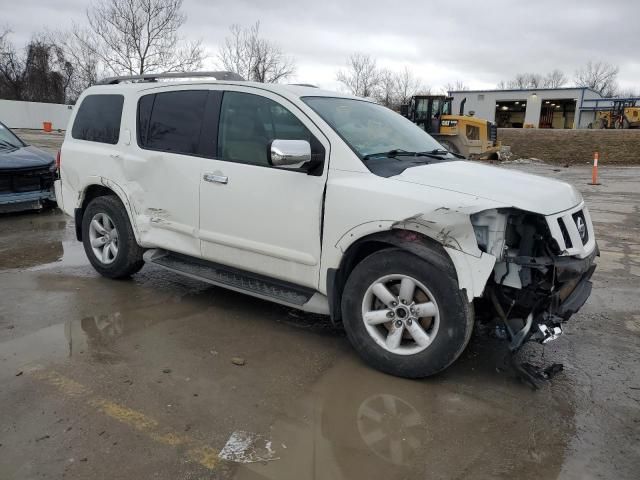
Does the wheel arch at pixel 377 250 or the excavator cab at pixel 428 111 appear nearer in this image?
the wheel arch at pixel 377 250

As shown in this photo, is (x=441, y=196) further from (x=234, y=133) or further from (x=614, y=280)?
(x=614, y=280)

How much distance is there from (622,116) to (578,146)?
12266 millimetres

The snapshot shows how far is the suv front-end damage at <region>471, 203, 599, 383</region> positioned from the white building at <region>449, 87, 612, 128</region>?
53088 mm

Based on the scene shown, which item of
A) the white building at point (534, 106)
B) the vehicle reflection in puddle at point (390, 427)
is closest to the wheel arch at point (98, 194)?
the vehicle reflection in puddle at point (390, 427)

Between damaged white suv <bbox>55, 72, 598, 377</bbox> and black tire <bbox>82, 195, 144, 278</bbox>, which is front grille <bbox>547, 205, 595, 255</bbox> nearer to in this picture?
damaged white suv <bbox>55, 72, 598, 377</bbox>

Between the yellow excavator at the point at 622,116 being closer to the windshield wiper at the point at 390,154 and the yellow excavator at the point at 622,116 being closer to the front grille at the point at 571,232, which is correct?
the front grille at the point at 571,232

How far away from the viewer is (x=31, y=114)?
42.3 meters

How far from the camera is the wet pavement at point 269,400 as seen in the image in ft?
8.85

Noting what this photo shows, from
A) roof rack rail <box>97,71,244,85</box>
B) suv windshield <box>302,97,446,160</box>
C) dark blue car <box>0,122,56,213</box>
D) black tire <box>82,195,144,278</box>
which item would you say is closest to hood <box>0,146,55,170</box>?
dark blue car <box>0,122,56,213</box>

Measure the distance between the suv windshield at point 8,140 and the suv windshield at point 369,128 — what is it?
293 inches

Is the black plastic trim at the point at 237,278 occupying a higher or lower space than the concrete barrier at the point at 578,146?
lower

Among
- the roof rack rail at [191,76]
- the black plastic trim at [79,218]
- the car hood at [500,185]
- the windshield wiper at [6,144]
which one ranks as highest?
the roof rack rail at [191,76]

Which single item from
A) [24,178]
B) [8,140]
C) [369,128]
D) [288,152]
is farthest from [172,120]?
[8,140]

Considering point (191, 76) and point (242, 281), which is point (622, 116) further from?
point (242, 281)
